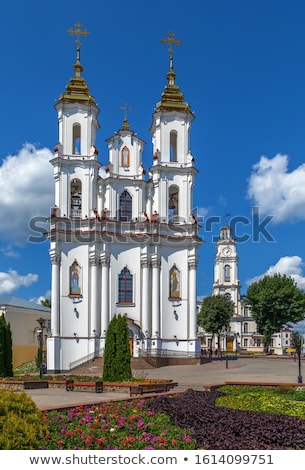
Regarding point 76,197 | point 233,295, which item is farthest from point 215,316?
point 233,295

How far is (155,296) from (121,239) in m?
4.83

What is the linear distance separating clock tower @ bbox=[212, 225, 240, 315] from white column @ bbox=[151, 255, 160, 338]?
190ft

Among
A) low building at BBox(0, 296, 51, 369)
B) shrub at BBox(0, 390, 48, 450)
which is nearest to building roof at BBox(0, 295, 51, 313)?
low building at BBox(0, 296, 51, 369)

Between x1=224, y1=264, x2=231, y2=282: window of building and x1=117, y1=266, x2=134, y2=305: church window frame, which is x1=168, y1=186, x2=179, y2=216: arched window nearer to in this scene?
x1=117, y1=266, x2=134, y2=305: church window frame

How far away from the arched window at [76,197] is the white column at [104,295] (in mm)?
3958

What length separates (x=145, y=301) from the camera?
40719 millimetres

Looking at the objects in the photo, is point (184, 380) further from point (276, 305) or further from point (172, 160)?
point (276, 305)

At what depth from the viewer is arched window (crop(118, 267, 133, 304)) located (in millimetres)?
41125

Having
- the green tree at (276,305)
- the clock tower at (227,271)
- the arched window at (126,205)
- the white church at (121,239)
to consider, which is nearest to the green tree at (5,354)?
the white church at (121,239)

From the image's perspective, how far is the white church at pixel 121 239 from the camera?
39781mm

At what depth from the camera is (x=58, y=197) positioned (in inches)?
1619

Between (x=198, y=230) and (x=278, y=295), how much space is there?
83.0ft
